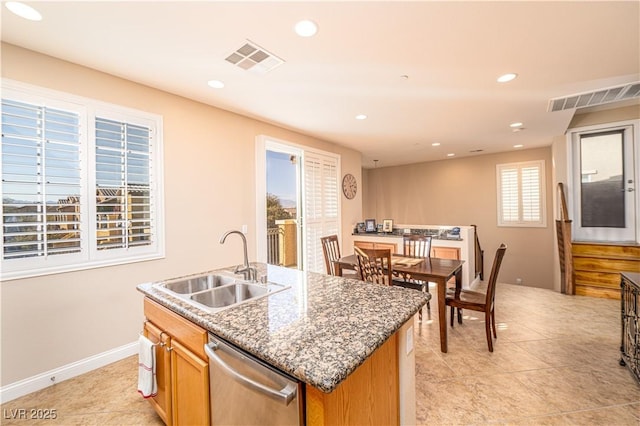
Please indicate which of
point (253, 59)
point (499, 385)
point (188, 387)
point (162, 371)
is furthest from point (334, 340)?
point (253, 59)

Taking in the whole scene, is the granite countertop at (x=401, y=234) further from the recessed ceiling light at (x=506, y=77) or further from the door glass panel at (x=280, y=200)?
the recessed ceiling light at (x=506, y=77)

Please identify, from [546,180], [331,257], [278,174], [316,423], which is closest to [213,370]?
[316,423]

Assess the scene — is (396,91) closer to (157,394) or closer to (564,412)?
(564,412)

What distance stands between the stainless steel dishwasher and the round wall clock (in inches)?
171

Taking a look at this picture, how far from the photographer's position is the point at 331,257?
377cm

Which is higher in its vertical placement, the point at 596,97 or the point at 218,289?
the point at 596,97

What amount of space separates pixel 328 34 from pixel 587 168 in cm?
503

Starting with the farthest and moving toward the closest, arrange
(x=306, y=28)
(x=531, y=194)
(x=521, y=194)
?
(x=521, y=194) → (x=531, y=194) → (x=306, y=28)

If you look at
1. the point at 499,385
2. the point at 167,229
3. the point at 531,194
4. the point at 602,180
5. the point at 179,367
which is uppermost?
the point at 602,180

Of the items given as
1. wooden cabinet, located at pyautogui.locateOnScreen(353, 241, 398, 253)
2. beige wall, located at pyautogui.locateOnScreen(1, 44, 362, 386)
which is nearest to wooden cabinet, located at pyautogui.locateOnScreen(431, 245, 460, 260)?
wooden cabinet, located at pyautogui.locateOnScreen(353, 241, 398, 253)

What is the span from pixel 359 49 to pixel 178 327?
2231 mm

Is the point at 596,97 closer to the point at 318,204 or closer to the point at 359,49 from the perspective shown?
the point at 359,49

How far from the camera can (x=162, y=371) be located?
1572mm

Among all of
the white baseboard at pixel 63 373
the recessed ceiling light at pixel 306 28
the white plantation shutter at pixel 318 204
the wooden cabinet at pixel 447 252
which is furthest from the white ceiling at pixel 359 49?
the white baseboard at pixel 63 373
